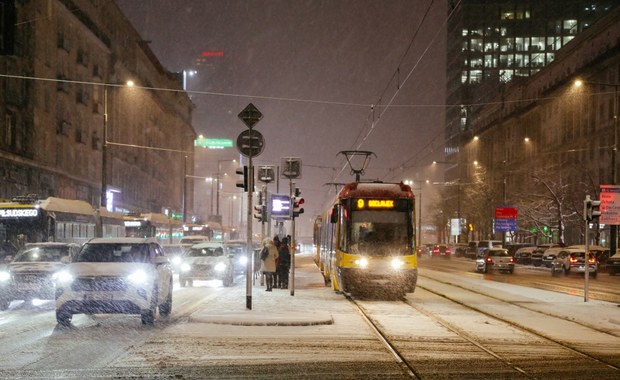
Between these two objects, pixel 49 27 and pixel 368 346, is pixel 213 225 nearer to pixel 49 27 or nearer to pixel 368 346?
pixel 49 27

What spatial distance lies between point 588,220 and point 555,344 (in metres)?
10.6

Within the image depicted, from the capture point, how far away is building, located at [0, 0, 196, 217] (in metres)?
49.7

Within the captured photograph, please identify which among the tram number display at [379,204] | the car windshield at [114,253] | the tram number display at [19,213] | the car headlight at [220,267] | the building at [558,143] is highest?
the building at [558,143]

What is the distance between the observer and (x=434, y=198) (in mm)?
132750

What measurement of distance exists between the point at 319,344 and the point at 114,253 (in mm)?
6107

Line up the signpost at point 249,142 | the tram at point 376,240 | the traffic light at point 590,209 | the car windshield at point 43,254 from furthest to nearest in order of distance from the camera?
the traffic light at point 590,209 → the tram at point 376,240 → the car windshield at point 43,254 → the signpost at point 249,142

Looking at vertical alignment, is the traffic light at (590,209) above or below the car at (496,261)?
above

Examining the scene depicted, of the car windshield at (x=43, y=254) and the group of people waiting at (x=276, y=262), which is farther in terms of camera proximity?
the group of people waiting at (x=276, y=262)

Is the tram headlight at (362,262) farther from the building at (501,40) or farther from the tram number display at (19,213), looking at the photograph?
the building at (501,40)

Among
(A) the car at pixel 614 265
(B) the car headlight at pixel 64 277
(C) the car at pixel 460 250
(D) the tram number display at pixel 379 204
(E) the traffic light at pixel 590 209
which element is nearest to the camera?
(B) the car headlight at pixel 64 277

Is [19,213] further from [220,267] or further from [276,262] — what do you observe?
[276,262]

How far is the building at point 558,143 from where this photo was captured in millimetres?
70688

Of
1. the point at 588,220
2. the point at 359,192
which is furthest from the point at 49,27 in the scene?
the point at 588,220

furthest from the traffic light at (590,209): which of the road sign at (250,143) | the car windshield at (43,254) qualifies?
the car windshield at (43,254)
